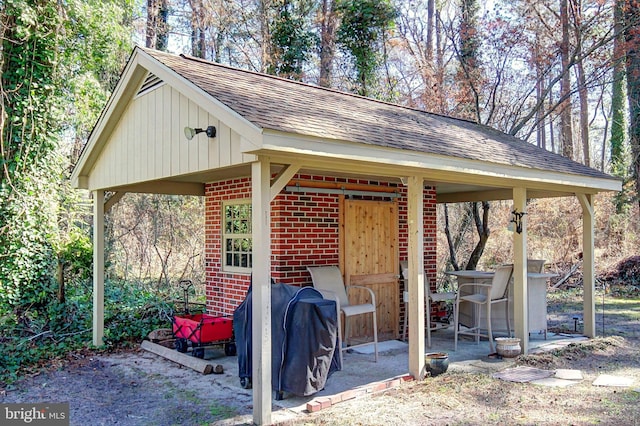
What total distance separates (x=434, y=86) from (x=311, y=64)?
400 centimetres

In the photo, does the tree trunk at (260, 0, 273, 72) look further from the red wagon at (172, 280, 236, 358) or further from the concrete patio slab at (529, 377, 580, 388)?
the concrete patio slab at (529, 377, 580, 388)

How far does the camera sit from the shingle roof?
4.57m

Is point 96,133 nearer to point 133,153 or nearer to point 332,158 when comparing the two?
point 133,153

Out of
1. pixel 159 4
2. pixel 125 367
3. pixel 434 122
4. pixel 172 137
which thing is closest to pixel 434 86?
pixel 434 122

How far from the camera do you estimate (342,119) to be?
17.6 ft

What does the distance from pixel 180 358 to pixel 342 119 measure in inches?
136

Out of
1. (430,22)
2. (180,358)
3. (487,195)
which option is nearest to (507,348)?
(487,195)

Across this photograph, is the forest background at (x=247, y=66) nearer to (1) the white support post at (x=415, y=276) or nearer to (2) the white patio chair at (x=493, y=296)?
(2) the white patio chair at (x=493, y=296)

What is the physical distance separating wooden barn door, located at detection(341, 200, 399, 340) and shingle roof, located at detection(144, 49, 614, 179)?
1.38m

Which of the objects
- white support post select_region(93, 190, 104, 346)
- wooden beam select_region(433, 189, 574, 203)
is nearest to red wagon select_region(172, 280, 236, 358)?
white support post select_region(93, 190, 104, 346)

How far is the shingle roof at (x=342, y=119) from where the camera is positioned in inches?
180

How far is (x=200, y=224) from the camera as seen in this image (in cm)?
1407

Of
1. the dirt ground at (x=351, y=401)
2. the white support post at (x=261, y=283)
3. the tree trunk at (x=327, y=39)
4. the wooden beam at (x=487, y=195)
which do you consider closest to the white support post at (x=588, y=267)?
the wooden beam at (x=487, y=195)

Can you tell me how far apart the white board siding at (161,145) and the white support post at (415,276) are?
206 cm
